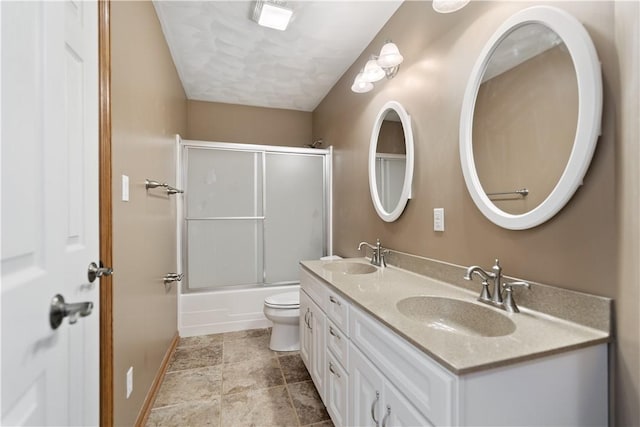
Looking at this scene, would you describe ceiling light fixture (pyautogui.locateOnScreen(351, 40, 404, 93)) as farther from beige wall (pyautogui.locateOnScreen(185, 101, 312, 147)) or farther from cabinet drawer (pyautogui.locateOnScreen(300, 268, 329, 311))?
beige wall (pyautogui.locateOnScreen(185, 101, 312, 147))

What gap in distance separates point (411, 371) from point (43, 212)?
1.02 metres

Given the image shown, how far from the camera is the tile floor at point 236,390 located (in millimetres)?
1531

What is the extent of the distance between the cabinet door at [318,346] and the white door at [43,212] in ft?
3.27

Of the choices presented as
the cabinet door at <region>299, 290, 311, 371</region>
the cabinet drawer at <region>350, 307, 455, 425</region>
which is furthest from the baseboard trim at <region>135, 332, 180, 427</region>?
the cabinet drawer at <region>350, 307, 455, 425</region>

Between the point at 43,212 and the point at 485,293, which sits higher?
the point at 43,212

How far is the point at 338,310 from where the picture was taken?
1322 millimetres

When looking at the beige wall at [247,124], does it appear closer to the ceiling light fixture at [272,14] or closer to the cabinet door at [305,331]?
the ceiling light fixture at [272,14]

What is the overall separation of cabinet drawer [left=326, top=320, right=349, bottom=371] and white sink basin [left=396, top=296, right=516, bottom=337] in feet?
1.07

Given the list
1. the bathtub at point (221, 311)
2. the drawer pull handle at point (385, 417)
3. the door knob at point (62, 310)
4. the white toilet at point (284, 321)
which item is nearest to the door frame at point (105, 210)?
the door knob at point (62, 310)

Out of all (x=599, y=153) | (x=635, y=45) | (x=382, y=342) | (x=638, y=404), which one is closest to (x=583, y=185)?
(x=599, y=153)

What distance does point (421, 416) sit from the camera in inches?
30.1

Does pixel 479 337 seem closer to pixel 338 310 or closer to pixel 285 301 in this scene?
pixel 338 310

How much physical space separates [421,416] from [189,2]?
7.73 feet

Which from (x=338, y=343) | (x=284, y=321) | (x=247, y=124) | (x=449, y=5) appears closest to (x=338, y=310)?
(x=338, y=343)
